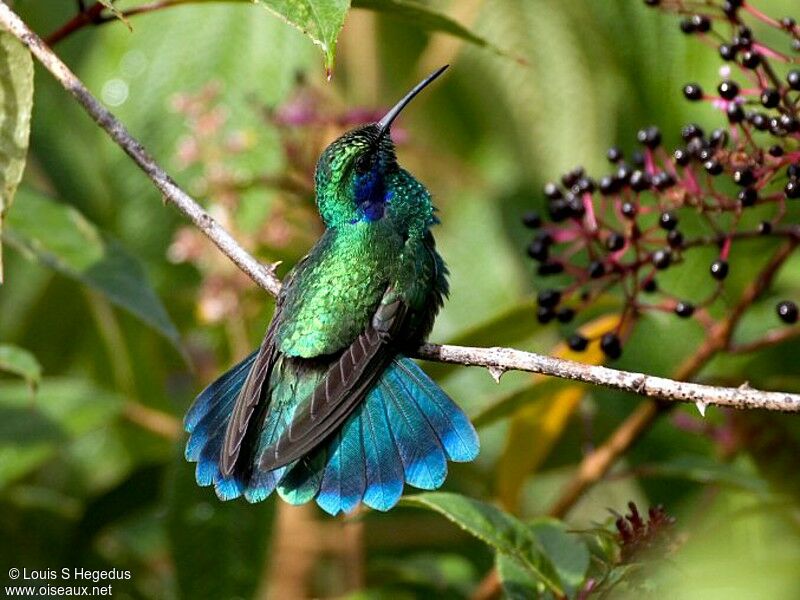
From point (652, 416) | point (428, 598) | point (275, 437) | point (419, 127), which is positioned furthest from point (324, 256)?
point (419, 127)

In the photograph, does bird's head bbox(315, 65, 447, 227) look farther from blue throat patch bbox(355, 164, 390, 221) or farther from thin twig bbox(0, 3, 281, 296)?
thin twig bbox(0, 3, 281, 296)

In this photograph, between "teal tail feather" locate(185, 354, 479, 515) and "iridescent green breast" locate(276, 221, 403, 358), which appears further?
"iridescent green breast" locate(276, 221, 403, 358)

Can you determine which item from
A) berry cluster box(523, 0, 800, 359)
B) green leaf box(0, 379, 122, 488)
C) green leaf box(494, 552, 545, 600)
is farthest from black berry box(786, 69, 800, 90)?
green leaf box(0, 379, 122, 488)

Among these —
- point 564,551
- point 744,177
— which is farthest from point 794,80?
point 564,551

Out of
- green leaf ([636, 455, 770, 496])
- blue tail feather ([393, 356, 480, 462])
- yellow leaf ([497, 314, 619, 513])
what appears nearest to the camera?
blue tail feather ([393, 356, 480, 462])

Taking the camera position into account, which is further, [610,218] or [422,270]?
[610,218]

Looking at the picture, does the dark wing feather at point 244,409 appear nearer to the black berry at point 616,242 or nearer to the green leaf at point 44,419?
the black berry at point 616,242

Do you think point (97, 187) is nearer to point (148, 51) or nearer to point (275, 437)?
point (148, 51)
